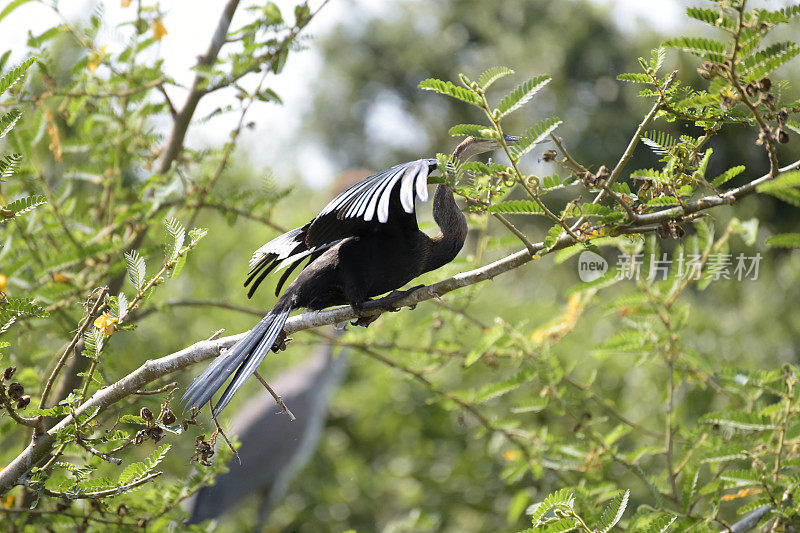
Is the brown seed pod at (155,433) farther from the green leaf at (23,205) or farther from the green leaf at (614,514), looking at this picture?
the green leaf at (614,514)

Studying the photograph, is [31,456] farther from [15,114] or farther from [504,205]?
[504,205]

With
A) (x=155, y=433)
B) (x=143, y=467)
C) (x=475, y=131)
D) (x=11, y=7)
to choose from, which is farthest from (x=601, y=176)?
(x=11, y=7)

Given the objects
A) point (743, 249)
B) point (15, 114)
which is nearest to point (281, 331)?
point (15, 114)

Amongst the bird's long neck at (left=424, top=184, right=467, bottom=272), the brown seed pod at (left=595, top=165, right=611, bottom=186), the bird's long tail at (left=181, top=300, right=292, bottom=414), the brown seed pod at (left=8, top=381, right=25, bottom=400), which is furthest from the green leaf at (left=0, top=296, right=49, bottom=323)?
the brown seed pod at (left=595, top=165, right=611, bottom=186)

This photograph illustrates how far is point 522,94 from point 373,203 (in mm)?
377

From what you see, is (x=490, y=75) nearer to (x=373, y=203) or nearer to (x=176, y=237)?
(x=373, y=203)

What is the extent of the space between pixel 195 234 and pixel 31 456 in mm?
540

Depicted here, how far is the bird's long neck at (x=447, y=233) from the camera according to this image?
79.7 inches

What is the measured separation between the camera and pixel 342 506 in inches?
192

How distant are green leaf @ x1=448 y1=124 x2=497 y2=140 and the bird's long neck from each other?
532 mm

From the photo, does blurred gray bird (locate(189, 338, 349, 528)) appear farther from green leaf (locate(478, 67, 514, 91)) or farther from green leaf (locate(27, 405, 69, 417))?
green leaf (locate(478, 67, 514, 91))

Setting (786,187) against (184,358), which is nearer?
(786,187)

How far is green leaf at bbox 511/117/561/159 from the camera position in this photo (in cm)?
147

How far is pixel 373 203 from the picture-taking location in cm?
153
